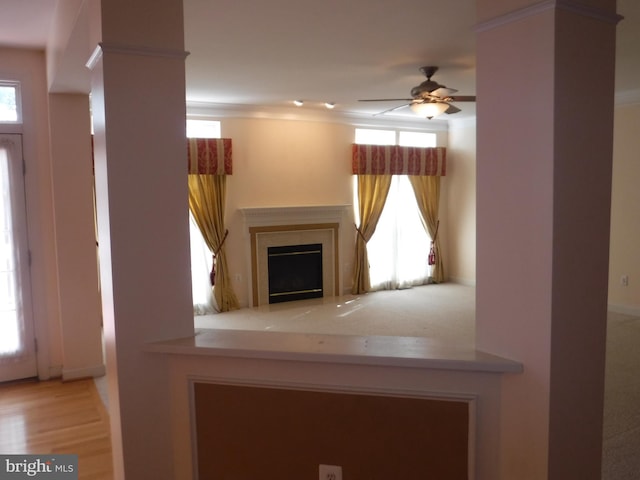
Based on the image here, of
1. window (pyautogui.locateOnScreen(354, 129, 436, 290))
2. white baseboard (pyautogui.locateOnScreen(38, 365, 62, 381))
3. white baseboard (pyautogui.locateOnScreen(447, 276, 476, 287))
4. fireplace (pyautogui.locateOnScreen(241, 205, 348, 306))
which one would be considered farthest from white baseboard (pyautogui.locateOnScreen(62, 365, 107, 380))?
white baseboard (pyautogui.locateOnScreen(447, 276, 476, 287))

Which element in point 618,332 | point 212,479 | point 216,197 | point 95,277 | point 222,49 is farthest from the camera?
point 216,197

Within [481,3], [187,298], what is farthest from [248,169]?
[481,3]

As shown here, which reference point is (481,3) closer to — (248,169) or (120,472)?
(120,472)

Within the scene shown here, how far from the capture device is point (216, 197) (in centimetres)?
650

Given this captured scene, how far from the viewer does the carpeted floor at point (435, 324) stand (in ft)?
10.3

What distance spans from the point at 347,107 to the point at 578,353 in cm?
584

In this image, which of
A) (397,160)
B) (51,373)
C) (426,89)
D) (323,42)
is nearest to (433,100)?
(426,89)

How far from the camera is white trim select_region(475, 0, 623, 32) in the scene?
4.79 feet

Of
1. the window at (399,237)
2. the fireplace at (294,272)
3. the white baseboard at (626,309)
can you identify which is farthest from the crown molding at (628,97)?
the fireplace at (294,272)

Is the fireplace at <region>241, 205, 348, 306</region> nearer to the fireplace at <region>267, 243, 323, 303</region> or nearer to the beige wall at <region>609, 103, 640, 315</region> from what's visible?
the fireplace at <region>267, 243, 323, 303</region>

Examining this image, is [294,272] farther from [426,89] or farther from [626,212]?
[626,212]

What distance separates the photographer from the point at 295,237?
23.4 ft

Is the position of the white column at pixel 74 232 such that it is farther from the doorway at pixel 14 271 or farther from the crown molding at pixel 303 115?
the crown molding at pixel 303 115

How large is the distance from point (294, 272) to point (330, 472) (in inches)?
210
